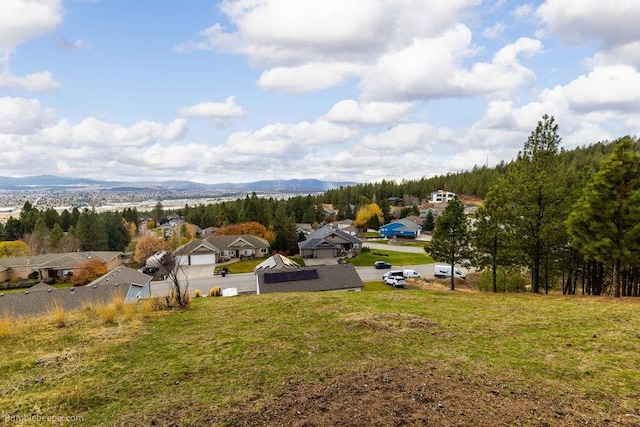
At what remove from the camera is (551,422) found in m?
5.10

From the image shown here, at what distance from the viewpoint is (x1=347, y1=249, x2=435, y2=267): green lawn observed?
172 feet

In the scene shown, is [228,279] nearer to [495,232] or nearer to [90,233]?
[495,232]

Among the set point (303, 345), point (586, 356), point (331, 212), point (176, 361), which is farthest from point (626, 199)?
point (331, 212)

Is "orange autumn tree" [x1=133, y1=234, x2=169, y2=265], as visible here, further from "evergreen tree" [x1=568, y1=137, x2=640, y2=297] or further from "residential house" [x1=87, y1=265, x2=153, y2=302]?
"evergreen tree" [x1=568, y1=137, x2=640, y2=297]

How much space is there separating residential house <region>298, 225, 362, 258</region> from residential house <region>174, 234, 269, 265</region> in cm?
800

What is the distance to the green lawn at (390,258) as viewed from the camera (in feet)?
172

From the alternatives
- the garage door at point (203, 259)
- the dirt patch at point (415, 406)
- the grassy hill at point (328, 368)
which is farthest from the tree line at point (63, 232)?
the dirt patch at point (415, 406)

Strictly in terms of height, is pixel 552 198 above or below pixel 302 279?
above

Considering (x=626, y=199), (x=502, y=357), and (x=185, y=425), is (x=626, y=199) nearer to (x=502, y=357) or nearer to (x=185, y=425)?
(x=502, y=357)

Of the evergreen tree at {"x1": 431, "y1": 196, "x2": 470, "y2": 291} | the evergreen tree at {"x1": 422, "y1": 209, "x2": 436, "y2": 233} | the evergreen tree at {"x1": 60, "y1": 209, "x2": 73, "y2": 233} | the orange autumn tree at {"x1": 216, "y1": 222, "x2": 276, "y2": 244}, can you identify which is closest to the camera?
the evergreen tree at {"x1": 431, "y1": 196, "x2": 470, "y2": 291}

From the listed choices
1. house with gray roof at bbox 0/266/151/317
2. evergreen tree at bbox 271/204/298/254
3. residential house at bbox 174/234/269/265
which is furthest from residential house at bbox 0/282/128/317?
evergreen tree at bbox 271/204/298/254

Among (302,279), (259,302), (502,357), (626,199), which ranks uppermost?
(626,199)

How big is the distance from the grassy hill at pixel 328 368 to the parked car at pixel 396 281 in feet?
77.6

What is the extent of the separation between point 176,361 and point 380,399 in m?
4.98
